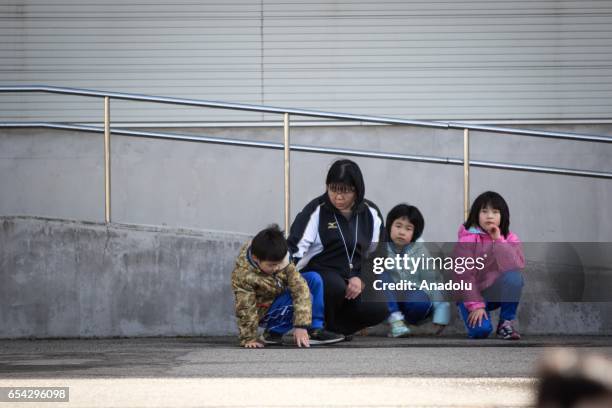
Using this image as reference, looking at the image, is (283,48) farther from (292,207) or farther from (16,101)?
(16,101)

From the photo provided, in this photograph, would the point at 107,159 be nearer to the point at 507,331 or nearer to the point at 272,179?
the point at 272,179

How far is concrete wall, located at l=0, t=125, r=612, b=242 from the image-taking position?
1086 centimetres

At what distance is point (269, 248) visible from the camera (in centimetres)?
613

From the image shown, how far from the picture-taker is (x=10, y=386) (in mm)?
4516

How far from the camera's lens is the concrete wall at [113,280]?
25.5 ft

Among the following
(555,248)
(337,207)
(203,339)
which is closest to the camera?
(337,207)

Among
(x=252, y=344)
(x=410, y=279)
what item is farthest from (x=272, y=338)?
(x=410, y=279)

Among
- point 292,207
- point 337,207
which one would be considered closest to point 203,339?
point 337,207

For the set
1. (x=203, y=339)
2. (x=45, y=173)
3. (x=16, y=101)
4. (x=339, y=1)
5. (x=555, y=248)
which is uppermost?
(x=339, y=1)

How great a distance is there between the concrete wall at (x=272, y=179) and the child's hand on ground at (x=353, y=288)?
4.16m

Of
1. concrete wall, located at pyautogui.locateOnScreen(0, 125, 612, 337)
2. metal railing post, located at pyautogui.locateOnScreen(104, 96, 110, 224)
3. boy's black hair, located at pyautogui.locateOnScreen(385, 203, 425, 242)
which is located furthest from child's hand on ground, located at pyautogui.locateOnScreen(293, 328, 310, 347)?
concrete wall, located at pyautogui.locateOnScreen(0, 125, 612, 337)

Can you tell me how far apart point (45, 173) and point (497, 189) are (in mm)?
4634

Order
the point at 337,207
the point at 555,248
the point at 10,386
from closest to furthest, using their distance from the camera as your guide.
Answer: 1. the point at 10,386
2. the point at 337,207
3. the point at 555,248

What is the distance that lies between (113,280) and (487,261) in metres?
2.72
